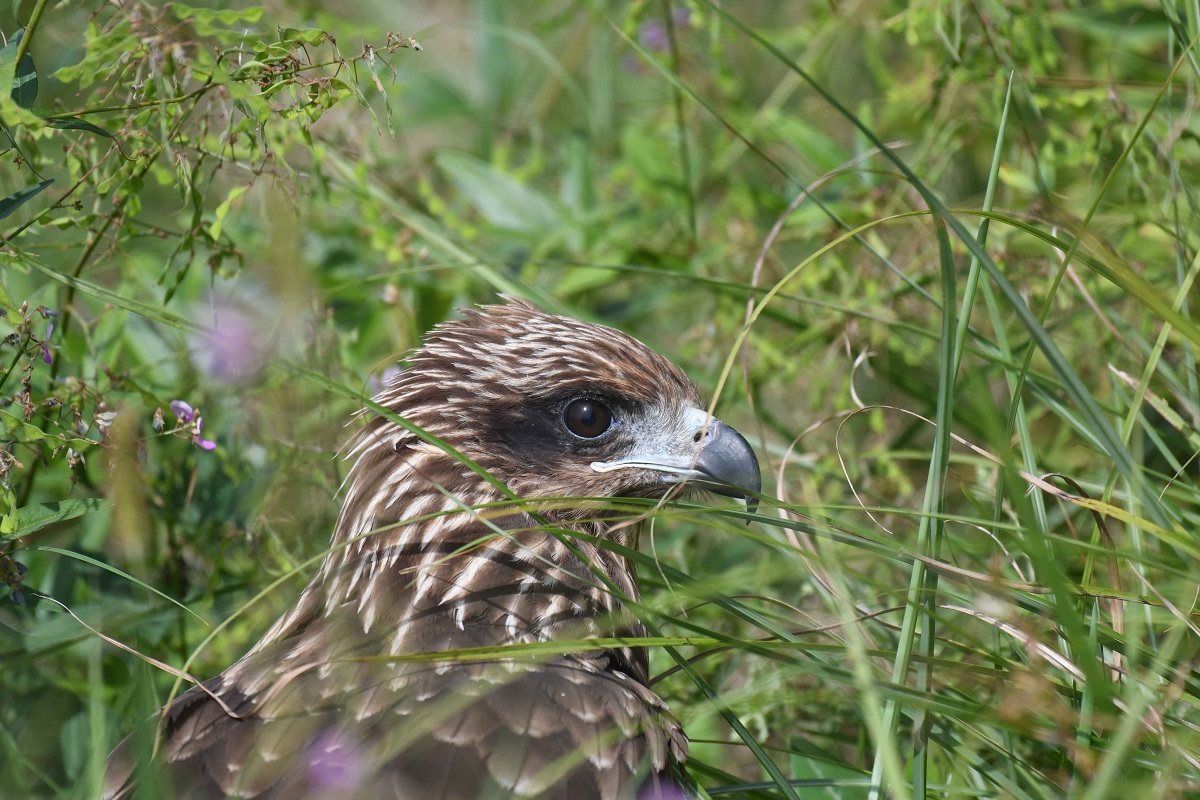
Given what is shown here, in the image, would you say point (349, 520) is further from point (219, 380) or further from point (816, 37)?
point (816, 37)

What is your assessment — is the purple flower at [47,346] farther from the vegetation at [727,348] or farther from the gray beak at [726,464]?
the gray beak at [726,464]

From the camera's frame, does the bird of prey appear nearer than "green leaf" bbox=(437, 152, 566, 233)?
Yes

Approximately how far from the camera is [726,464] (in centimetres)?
269

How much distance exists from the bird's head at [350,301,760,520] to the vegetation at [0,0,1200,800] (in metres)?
0.18

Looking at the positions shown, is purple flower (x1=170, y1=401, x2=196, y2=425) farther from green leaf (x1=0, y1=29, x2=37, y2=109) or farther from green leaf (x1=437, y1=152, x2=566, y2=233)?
green leaf (x1=437, y1=152, x2=566, y2=233)

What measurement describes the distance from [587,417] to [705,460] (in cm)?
30

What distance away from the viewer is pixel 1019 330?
3.80m

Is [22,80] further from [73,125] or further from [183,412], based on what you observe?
[183,412]

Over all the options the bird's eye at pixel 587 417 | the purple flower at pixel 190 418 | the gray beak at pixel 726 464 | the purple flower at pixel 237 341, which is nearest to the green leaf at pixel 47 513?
the purple flower at pixel 190 418

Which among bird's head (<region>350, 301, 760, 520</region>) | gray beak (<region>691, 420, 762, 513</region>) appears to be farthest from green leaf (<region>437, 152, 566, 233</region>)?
gray beak (<region>691, 420, 762, 513</region>)

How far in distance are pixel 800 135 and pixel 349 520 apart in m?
2.34

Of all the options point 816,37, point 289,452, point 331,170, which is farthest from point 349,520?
point 816,37

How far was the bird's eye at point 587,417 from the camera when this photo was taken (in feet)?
9.14

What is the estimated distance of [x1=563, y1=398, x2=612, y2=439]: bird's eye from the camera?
9.14ft
